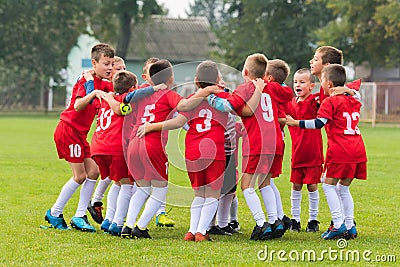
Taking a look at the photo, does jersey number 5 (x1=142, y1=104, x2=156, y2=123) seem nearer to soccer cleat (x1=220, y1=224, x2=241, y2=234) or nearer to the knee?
soccer cleat (x1=220, y1=224, x2=241, y2=234)

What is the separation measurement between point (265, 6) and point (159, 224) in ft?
144

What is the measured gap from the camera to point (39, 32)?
179 feet

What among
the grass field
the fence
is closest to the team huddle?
the grass field

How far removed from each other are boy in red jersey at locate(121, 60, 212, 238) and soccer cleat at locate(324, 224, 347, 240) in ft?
5.68

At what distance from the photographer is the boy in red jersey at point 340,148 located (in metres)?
7.80

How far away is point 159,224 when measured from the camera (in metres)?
8.83

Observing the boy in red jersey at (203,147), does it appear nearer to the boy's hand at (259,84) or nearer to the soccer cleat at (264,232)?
the boy's hand at (259,84)

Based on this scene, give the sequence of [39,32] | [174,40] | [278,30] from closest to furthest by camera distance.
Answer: [278,30]
[39,32]
[174,40]

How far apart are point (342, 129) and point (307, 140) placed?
2.61ft

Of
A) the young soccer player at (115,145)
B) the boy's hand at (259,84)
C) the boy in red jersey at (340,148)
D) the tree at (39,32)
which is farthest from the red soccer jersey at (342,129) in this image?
the tree at (39,32)

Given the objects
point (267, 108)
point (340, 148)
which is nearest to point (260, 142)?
point (267, 108)

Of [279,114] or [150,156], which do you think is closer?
A: [150,156]

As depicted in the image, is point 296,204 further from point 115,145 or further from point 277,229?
point 115,145

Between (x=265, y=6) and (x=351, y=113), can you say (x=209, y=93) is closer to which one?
(x=351, y=113)
